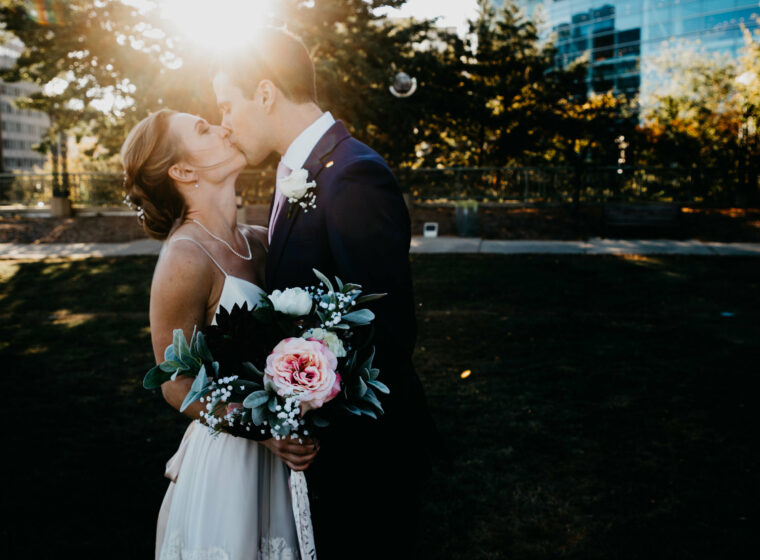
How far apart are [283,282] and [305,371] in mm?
641

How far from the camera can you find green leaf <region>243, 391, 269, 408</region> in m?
2.00

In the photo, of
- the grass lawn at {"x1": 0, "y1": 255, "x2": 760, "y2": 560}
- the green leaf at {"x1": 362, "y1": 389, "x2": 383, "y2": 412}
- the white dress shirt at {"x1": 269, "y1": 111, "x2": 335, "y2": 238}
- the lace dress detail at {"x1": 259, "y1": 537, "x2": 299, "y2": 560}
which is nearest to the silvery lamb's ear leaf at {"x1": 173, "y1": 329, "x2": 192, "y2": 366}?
the green leaf at {"x1": 362, "y1": 389, "x2": 383, "y2": 412}

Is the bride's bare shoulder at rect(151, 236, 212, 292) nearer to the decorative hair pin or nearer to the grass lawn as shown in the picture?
the decorative hair pin

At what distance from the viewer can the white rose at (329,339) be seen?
2082 millimetres

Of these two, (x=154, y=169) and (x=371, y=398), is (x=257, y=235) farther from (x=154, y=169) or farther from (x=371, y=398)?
(x=371, y=398)

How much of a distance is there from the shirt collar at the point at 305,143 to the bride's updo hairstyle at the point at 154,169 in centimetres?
51

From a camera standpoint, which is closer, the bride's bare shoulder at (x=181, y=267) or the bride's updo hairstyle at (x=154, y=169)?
the bride's bare shoulder at (x=181, y=267)

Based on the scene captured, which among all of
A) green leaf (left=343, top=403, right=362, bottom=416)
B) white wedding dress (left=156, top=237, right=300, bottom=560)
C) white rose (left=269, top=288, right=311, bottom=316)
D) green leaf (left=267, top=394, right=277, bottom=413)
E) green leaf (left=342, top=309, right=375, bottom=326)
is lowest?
white wedding dress (left=156, top=237, right=300, bottom=560)

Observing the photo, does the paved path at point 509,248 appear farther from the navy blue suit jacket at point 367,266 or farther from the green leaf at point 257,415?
the green leaf at point 257,415

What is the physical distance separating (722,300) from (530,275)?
11.1ft

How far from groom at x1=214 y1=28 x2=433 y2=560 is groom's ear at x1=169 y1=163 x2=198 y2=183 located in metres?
0.40

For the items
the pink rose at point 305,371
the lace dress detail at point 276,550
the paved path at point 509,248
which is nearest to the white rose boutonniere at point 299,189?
the pink rose at point 305,371

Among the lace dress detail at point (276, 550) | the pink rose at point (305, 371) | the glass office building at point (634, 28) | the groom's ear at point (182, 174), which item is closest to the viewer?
the pink rose at point (305, 371)

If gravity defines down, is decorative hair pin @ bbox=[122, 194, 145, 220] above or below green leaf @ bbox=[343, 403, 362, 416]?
above
